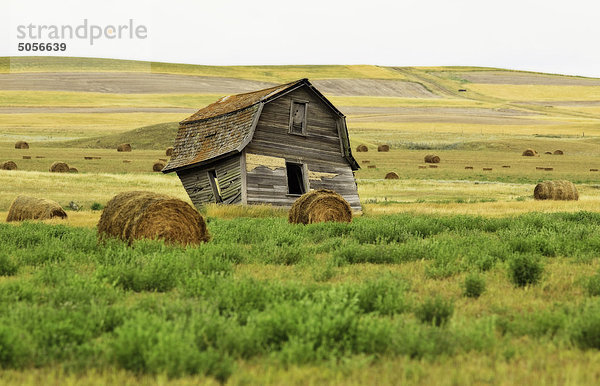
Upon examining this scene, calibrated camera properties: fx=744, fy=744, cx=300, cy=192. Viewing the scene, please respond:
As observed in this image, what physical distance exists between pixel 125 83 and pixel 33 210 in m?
116

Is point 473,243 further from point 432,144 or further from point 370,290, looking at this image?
point 432,144

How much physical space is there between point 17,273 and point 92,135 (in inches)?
2866

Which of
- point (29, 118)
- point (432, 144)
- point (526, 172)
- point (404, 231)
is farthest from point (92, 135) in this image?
point (404, 231)

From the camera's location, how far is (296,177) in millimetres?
32812

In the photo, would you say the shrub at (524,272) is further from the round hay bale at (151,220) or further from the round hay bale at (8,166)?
the round hay bale at (8,166)

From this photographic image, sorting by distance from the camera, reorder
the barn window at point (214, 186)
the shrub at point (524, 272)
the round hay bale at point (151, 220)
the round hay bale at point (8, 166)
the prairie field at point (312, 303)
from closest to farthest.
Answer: the prairie field at point (312, 303) → the shrub at point (524, 272) → the round hay bale at point (151, 220) → the barn window at point (214, 186) → the round hay bale at point (8, 166)

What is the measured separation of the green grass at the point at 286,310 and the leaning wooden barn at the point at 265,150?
46.3 feet

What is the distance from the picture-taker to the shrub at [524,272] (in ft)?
31.7

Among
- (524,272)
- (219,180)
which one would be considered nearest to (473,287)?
(524,272)

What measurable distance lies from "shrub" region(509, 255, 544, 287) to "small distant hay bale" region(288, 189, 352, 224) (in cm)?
996

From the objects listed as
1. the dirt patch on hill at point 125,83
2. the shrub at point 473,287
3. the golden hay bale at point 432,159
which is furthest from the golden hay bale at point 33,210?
the dirt patch on hill at point 125,83

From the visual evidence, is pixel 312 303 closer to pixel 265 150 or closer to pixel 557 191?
pixel 265 150

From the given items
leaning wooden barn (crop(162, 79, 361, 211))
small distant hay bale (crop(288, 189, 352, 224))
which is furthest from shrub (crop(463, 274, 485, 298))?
leaning wooden barn (crop(162, 79, 361, 211))

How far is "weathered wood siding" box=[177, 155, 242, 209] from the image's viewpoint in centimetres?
2717
